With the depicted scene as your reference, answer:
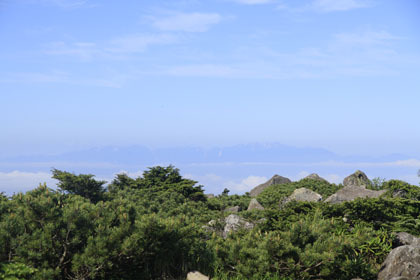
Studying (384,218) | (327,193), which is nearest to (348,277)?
(384,218)

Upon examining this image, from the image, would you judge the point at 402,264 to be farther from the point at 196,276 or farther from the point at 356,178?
the point at 356,178

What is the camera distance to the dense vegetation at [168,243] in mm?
8719

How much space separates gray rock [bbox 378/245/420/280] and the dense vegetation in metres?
0.37

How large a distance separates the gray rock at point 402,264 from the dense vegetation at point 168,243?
0.37m

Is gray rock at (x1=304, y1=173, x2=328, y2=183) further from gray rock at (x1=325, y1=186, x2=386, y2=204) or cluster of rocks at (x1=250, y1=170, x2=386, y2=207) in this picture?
gray rock at (x1=325, y1=186, x2=386, y2=204)

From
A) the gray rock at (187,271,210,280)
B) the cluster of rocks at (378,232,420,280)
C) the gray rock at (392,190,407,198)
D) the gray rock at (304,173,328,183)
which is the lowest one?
the gray rock at (187,271,210,280)

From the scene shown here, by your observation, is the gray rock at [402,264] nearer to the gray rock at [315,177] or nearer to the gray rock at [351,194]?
the gray rock at [351,194]

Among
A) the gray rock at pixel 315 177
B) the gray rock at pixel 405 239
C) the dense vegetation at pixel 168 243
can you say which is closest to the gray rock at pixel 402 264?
the dense vegetation at pixel 168 243

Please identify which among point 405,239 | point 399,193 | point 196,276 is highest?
point 399,193

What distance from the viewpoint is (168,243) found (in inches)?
382

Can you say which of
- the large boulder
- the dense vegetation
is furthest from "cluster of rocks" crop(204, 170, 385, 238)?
the dense vegetation

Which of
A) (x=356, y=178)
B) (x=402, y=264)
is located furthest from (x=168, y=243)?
(x=356, y=178)

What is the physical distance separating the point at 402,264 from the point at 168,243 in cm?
525

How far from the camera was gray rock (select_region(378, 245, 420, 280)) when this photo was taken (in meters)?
9.77
